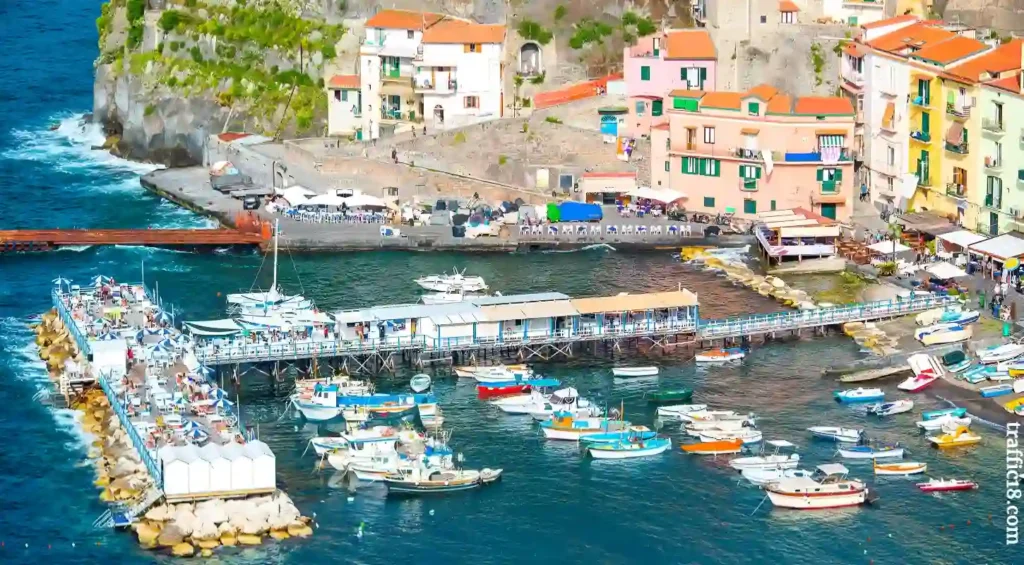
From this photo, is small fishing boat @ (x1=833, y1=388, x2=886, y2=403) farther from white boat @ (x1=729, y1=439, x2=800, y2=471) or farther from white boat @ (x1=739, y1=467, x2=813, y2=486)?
white boat @ (x1=739, y1=467, x2=813, y2=486)

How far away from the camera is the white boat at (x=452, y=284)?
12044cm

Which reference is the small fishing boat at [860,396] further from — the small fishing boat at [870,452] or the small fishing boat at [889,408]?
the small fishing boat at [870,452]

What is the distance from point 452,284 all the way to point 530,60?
23282mm

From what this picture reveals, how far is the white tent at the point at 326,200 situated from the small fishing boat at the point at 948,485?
48105 mm

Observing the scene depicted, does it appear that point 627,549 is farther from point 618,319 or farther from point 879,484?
point 618,319

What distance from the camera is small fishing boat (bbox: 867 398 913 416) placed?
338 ft

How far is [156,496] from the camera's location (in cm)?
9212

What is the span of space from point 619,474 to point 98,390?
23691mm

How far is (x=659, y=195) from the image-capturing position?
13288 centimetres

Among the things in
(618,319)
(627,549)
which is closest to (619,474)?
(627,549)

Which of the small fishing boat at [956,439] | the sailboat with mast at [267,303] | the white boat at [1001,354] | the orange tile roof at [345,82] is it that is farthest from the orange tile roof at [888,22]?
the small fishing boat at [956,439]

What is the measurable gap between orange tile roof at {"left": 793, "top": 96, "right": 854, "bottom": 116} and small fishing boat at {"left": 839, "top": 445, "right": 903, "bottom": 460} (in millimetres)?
35761

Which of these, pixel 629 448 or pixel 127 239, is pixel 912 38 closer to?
pixel 629 448

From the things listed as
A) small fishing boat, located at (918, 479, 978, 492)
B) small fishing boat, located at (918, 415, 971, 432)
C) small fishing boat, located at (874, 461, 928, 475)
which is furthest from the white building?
small fishing boat, located at (918, 479, 978, 492)
